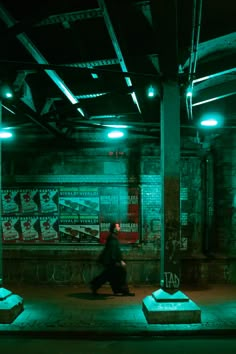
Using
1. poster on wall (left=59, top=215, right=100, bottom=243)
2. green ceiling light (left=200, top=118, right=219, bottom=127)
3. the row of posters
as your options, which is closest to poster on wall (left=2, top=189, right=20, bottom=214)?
the row of posters

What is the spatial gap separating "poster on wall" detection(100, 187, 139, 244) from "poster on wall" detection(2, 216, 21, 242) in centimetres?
255

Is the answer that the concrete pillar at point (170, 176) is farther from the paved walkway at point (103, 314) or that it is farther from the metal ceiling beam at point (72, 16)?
the metal ceiling beam at point (72, 16)

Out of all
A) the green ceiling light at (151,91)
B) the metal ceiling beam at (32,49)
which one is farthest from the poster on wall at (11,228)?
the green ceiling light at (151,91)

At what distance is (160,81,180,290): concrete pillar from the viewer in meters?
8.23

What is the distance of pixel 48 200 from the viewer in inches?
476

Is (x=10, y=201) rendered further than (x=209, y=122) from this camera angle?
Yes

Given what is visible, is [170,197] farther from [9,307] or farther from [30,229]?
[30,229]

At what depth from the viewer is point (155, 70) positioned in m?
8.95

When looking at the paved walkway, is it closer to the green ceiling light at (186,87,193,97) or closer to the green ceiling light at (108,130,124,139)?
the green ceiling light at (108,130,124,139)

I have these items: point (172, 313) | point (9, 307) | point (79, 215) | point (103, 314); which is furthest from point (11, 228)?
point (172, 313)

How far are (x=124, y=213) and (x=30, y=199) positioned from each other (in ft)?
9.41

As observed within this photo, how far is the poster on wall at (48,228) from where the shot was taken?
1207 centimetres

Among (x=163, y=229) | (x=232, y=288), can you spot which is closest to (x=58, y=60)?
(x=163, y=229)

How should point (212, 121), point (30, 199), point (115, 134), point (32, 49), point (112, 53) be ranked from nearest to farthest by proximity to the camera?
point (32, 49), point (112, 53), point (212, 121), point (115, 134), point (30, 199)
